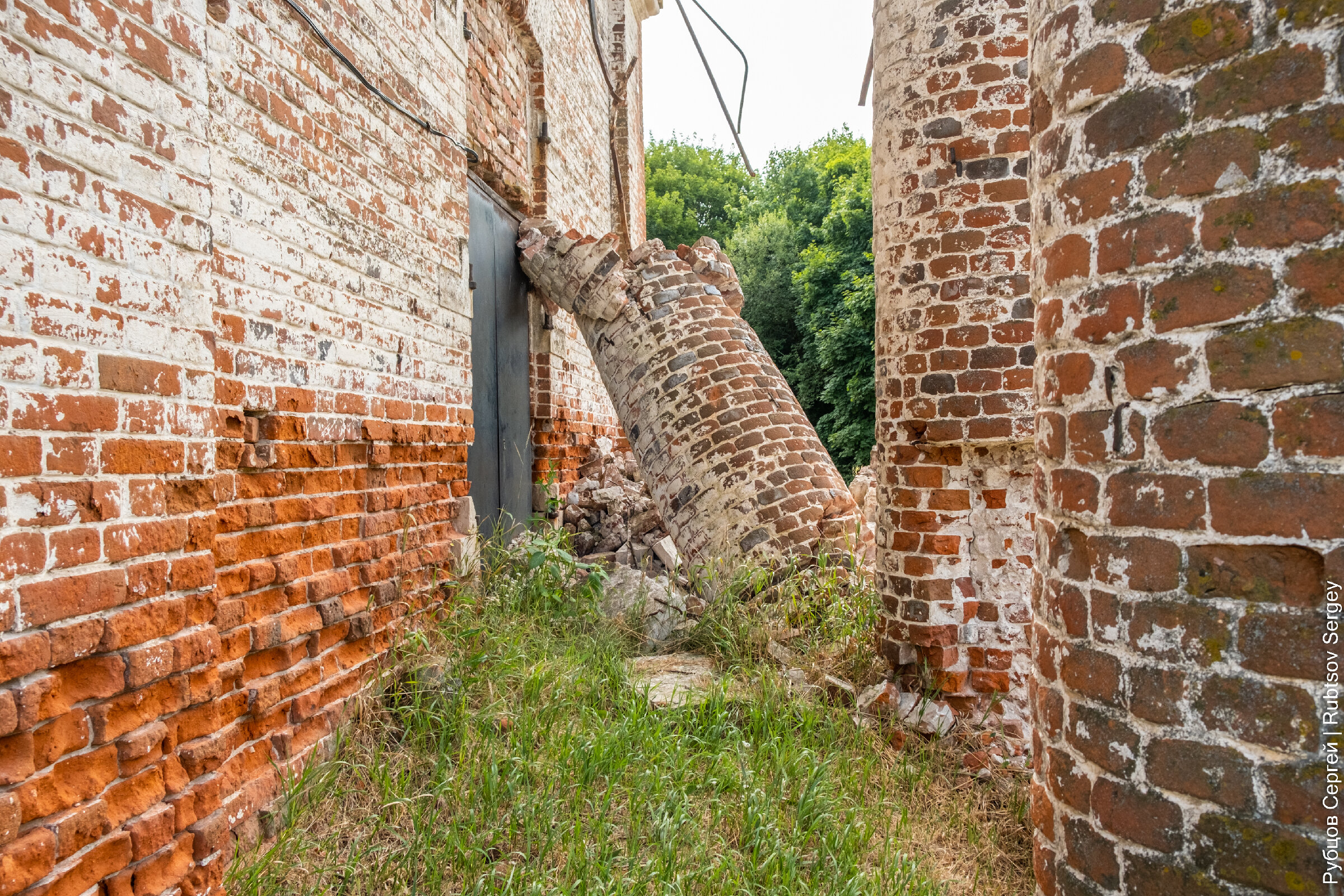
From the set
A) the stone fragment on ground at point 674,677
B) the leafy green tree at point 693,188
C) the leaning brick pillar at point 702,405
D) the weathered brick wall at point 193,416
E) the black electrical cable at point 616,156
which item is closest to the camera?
the weathered brick wall at point 193,416

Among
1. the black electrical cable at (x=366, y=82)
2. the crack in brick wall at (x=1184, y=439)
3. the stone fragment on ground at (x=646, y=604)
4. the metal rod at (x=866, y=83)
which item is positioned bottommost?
the stone fragment on ground at (x=646, y=604)

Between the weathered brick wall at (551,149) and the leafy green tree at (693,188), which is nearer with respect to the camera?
the weathered brick wall at (551,149)

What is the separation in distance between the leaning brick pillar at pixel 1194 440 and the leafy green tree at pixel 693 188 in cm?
2768

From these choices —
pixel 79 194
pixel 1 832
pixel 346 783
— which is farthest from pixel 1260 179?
pixel 346 783

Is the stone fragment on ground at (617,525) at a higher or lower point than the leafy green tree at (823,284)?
lower

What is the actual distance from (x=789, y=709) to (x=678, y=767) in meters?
0.76

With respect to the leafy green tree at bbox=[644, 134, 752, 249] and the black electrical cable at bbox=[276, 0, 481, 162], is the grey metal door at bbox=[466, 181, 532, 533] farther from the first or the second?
the leafy green tree at bbox=[644, 134, 752, 249]

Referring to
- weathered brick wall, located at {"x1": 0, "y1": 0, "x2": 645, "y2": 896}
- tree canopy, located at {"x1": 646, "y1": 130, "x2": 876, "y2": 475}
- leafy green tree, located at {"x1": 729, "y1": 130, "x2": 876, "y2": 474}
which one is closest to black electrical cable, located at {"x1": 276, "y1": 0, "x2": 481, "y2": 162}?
weathered brick wall, located at {"x1": 0, "y1": 0, "x2": 645, "y2": 896}

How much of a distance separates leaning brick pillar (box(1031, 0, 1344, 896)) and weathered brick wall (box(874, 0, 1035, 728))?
2.28 meters

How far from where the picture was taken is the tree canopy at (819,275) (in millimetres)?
16047

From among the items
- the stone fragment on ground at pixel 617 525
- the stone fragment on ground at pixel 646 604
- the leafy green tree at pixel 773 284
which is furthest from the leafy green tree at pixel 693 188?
the stone fragment on ground at pixel 646 604

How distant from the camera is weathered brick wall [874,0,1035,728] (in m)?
3.68

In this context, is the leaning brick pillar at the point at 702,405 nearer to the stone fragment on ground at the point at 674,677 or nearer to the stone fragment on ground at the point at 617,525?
the stone fragment on ground at the point at 617,525

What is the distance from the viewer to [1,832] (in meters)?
1.58
